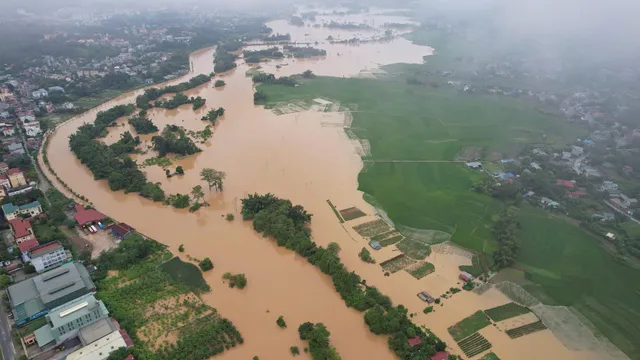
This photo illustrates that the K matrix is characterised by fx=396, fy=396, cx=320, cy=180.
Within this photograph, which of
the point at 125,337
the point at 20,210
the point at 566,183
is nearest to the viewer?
the point at 125,337

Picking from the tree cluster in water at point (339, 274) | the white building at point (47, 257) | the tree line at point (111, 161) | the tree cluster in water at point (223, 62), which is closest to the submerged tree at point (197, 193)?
the tree line at point (111, 161)

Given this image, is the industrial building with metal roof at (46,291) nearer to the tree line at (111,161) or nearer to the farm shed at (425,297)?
the tree line at (111,161)

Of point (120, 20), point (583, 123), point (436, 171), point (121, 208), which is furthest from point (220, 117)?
point (120, 20)

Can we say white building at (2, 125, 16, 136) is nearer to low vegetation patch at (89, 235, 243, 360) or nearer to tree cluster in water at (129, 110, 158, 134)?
tree cluster in water at (129, 110, 158, 134)

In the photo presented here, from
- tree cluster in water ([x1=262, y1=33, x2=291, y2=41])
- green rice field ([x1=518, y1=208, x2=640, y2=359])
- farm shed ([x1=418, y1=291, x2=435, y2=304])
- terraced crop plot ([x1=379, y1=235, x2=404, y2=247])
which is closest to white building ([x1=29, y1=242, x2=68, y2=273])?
terraced crop plot ([x1=379, y1=235, x2=404, y2=247])

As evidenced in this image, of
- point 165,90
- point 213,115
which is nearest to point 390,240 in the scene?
point 213,115

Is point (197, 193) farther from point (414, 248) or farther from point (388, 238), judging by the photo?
point (414, 248)
